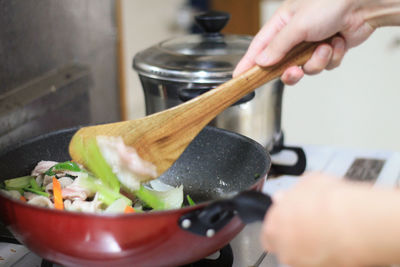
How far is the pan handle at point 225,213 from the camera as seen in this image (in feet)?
2.01

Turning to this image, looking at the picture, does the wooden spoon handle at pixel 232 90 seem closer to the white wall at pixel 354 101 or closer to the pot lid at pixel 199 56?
the pot lid at pixel 199 56

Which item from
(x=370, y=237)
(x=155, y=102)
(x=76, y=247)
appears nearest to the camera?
(x=370, y=237)

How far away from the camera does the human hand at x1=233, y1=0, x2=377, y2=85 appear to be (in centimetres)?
92

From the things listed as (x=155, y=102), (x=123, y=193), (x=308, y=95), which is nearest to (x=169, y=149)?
(x=123, y=193)

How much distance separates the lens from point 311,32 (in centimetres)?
94

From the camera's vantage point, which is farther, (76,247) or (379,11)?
(379,11)

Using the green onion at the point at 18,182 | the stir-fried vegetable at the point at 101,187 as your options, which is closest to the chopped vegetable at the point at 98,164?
the stir-fried vegetable at the point at 101,187

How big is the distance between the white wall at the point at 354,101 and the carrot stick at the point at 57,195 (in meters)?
1.57

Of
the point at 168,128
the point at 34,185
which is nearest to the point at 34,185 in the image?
the point at 34,185

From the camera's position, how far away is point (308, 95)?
226cm

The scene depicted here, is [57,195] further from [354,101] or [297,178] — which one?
[354,101]

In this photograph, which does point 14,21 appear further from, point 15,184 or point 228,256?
point 228,256

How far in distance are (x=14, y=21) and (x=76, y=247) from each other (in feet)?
2.03

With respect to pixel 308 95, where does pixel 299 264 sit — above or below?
above
